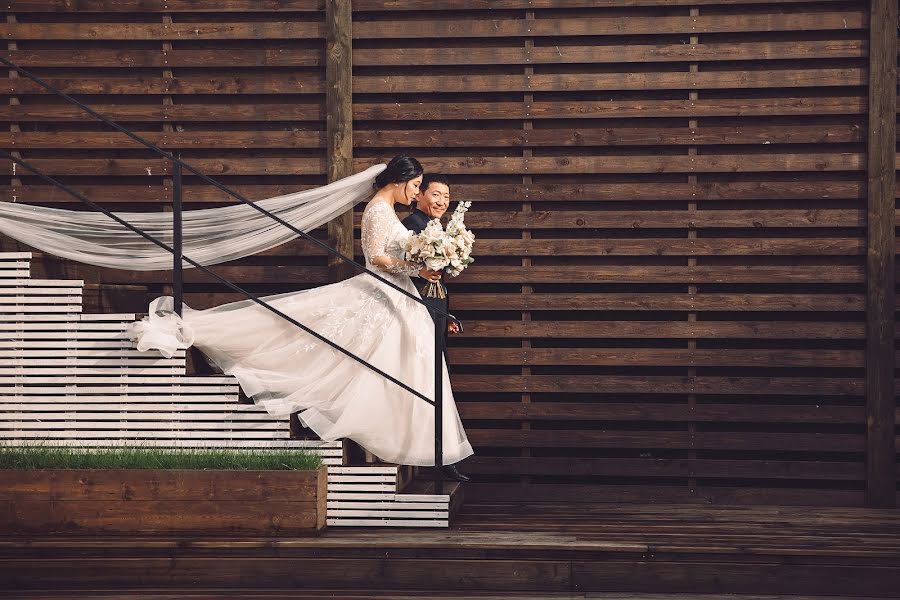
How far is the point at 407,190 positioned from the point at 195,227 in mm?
1192

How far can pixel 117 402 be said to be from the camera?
18.2 feet

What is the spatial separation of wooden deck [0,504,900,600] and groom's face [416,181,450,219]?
6.48 feet

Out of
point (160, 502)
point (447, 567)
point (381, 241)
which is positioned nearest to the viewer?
point (447, 567)

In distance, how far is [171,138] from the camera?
6.77 meters

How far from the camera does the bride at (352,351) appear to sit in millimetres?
5527

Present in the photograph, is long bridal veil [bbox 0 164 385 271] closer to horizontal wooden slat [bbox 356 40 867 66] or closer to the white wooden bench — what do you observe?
the white wooden bench

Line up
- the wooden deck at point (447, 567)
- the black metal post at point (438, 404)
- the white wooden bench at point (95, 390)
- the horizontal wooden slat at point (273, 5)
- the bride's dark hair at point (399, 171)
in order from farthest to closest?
the horizontal wooden slat at point (273, 5)
the bride's dark hair at point (399, 171)
the white wooden bench at point (95, 390)
the black metal post at point (438, 404)
the wooden deck at point (447, 567)

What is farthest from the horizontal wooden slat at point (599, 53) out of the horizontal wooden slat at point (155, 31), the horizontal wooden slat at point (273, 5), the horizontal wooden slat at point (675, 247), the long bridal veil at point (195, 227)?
the horizontal wooden slat at point (675, 247)

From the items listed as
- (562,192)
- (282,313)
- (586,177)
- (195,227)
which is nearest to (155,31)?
(195,227)

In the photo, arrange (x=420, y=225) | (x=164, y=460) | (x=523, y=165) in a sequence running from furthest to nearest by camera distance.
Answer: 1. (x=523, y=165)
2. (x=420, y=225)
3. (x=164, y=460)

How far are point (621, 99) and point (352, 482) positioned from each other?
9.54 ft

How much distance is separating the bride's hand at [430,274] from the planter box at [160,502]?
50.0 inches

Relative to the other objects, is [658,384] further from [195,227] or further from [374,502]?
[195,227]

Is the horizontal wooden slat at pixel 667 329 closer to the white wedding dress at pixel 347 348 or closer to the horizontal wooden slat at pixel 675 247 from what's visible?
the horizontal wooden slat at pixel 675 247
